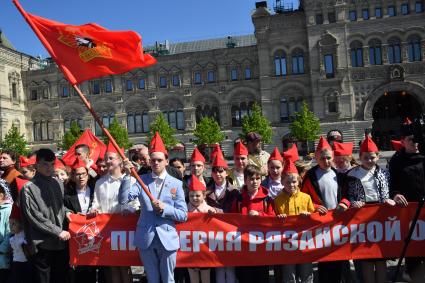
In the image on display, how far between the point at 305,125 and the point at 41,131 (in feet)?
99.4

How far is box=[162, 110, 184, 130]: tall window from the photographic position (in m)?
46.0

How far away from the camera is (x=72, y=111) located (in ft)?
159

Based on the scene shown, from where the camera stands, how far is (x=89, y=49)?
224 inches

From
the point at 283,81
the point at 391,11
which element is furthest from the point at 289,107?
the point at 391,11

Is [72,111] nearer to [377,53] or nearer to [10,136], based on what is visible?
[10,136]

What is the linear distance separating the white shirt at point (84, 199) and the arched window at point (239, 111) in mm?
38107

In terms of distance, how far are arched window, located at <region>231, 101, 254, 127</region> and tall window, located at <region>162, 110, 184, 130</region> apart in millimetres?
5664

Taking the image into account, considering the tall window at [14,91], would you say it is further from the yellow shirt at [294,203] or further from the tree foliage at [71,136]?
the yellow shirt at [294,203]

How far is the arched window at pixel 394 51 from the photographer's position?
1545 inches

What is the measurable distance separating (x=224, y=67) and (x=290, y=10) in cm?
901

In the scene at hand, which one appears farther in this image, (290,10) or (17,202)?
(290,10)

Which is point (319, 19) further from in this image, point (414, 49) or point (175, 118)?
point (175, 118)

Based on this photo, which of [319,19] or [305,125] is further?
[319,19]

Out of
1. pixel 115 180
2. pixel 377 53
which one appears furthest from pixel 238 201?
pixel 377 53
